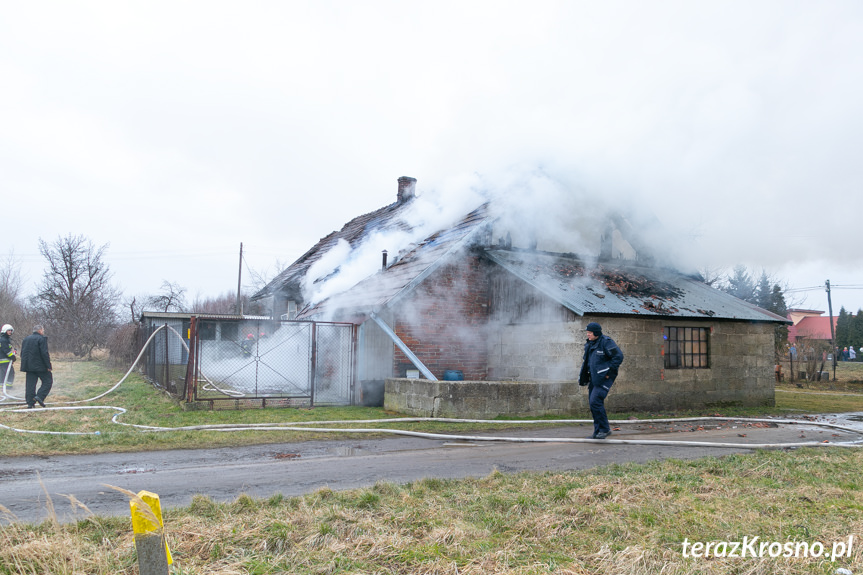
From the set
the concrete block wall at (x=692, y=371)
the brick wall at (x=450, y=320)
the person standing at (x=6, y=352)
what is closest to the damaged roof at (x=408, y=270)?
the brick wall at (x=450, y=320)

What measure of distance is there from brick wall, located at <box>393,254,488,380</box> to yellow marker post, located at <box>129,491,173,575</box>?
11643 millimetres

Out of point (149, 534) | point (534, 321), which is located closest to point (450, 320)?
point (534, 321)

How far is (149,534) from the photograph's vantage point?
2346 mm

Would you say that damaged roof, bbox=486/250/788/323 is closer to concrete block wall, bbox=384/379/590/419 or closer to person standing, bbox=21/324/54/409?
concrete block wall, bbox=384/379/590/419

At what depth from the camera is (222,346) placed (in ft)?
67.1

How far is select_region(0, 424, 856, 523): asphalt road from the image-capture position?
5.42 metres

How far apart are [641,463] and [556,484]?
2.04 metres

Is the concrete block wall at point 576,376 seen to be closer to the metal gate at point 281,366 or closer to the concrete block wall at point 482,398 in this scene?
the concrete block wall at point 482,398

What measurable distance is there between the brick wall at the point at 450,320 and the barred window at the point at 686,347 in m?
4.44

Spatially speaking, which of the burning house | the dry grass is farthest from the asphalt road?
the burning house

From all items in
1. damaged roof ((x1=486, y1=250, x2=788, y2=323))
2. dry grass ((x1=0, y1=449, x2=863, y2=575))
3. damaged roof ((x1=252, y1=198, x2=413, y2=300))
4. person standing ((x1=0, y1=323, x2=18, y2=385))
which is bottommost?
dry grass ((x1=0, y1=449, x2=863, y2=575))

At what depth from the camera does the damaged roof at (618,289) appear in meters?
13.8

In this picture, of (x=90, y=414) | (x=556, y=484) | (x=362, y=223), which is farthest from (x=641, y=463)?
(x=362, y=223)

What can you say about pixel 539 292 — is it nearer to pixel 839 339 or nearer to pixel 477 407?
pixel 477 407
